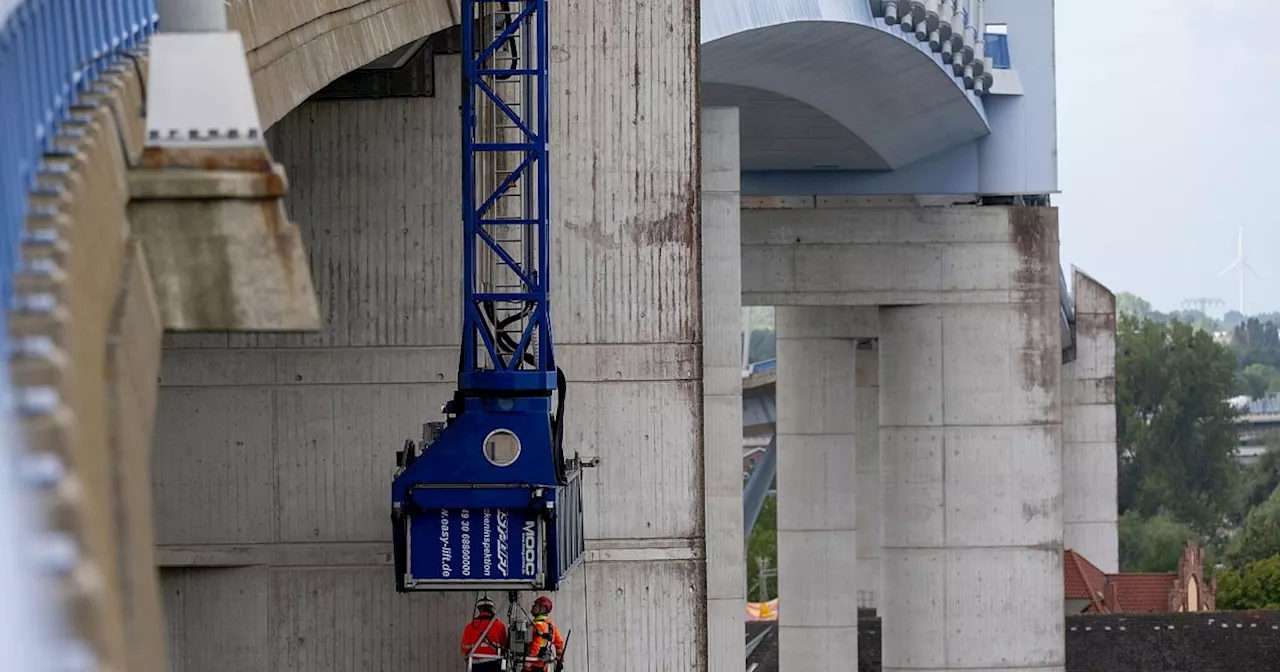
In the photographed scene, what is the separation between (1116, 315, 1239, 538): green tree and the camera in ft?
444

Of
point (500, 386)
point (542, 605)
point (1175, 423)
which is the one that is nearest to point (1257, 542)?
point (1175, 423)

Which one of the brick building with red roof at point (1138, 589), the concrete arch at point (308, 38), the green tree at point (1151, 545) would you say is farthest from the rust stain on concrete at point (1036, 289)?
the green tree at point (1151, 545)

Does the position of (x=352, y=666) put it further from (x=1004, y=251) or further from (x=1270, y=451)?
(x=1270, y=451)

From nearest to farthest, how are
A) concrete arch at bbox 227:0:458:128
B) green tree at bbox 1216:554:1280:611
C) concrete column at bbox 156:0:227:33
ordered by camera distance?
concrete column at bbox 156:0:227:33, concrete arch at bbox 227:0:458:128, green tree at bbox 1216:554:1280:611

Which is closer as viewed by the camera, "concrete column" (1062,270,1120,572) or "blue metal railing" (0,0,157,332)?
"blue metal railing" (0,0,157,332)

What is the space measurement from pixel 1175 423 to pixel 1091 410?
267ft

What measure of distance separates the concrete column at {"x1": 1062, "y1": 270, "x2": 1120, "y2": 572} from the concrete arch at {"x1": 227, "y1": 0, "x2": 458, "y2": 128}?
47.5 metres

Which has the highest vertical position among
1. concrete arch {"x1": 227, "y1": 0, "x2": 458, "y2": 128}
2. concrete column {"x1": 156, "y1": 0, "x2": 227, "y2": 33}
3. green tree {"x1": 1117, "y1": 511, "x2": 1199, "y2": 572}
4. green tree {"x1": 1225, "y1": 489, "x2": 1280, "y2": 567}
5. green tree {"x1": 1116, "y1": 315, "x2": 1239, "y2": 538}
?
concrete arch {"x1": 227, "y1": 0, "x2": 458, "y2": 128}

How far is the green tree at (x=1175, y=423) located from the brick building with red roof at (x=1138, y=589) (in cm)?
5550

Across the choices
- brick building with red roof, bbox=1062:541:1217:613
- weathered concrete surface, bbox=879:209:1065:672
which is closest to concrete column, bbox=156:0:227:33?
weathered concrete surface, bbox=879:209:1065:672

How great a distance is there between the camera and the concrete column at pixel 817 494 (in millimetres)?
42250

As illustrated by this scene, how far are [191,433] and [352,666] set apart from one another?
2425mm

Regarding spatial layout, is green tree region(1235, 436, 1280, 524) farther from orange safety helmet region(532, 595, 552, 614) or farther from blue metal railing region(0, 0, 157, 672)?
blue metal railing region(0, 0, 157, 672)

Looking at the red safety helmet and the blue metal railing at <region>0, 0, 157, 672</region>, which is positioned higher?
the blue metal railing at <region>0, 0, 157, 672</region>
